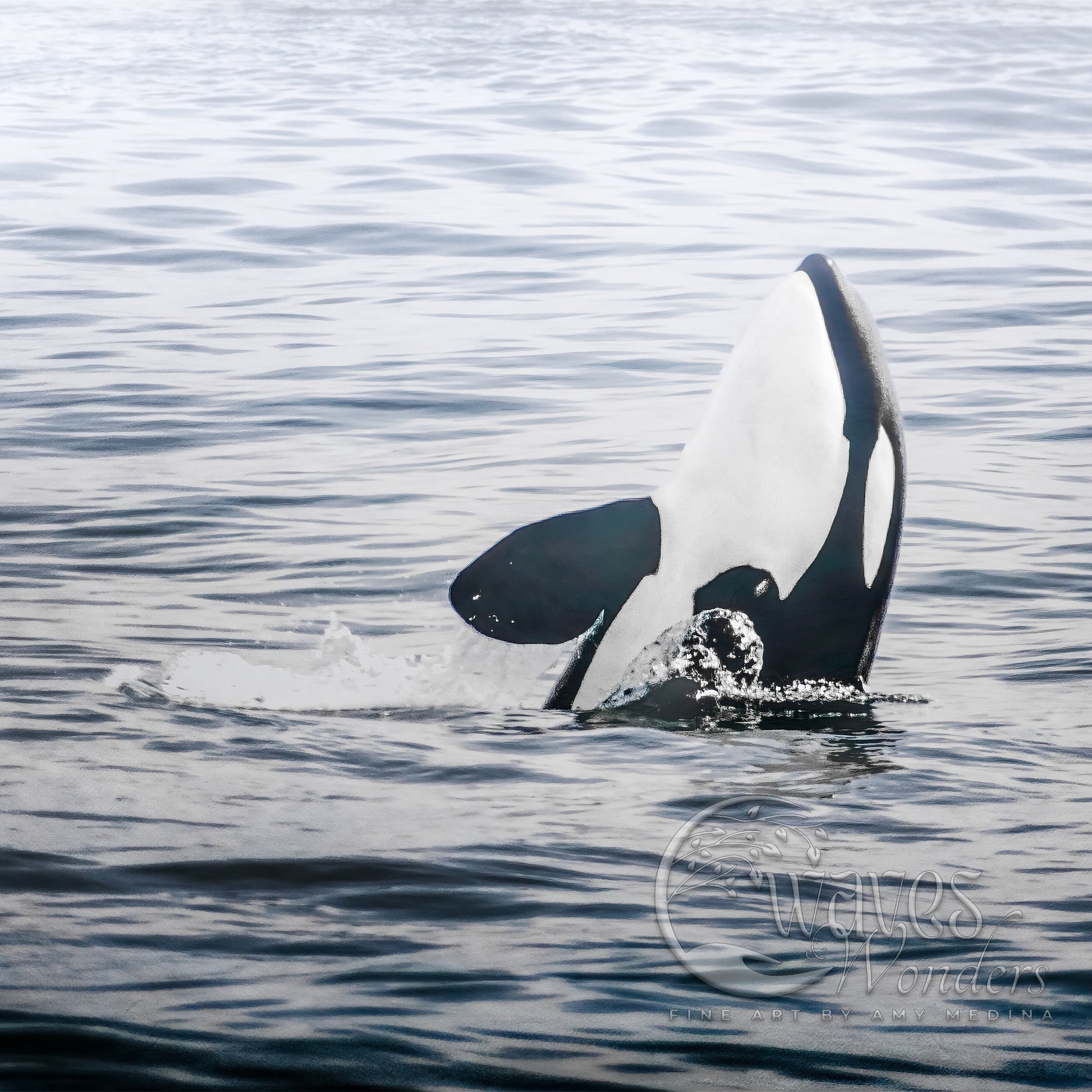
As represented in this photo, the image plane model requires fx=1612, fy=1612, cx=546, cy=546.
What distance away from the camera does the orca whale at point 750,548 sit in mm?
6531

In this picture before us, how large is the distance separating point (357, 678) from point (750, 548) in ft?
6.49

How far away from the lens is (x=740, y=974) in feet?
14.3

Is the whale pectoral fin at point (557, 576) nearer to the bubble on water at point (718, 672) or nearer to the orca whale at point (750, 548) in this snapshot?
the orca whale at point (750, 548)

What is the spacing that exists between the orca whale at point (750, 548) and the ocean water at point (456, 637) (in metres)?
0.33

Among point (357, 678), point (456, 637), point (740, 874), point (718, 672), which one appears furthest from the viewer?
point (456, 637)

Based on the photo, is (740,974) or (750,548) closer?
(740,974)

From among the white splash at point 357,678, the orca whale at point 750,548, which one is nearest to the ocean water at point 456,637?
the white splash at point 357,678

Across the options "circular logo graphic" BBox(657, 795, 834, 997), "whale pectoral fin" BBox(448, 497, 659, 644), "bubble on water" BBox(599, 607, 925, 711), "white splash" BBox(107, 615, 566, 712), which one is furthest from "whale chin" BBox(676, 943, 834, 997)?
"white splash" BBox(107, 615, 566, 712)

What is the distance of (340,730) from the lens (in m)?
6.32

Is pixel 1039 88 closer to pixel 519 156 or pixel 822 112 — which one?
pixel 822 112

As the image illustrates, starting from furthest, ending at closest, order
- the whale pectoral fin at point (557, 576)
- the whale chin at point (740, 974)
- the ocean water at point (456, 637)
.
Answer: the whale pectoral fin at point (557, 576), the whale chin at point (740, 974), the ocean water at point (456, 637)

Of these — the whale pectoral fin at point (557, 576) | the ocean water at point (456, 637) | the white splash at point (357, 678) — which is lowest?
the white splash at point (357, 678)

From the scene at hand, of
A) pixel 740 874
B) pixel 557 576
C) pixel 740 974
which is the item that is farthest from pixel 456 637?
pixel 740 974

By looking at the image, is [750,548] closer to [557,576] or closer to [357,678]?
[557,576]
